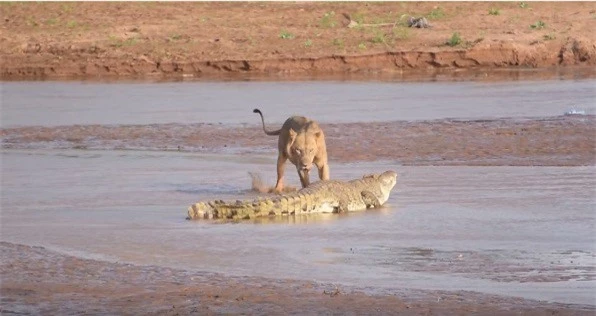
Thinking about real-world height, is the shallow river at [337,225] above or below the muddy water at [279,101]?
below

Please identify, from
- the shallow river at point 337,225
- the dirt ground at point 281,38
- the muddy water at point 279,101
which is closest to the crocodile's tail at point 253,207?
the shallow river at point 337,225

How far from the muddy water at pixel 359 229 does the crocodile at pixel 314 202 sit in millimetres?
201

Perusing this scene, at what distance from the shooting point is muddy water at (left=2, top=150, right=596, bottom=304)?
9492mm

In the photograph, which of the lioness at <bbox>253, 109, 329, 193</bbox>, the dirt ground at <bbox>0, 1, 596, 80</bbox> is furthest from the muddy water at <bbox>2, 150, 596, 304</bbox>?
the dirt ground at <bbox>0, 1, 596, 80</bbox>

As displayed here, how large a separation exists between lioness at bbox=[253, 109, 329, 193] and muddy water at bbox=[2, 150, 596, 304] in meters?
0.65

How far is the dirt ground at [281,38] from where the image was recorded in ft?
103

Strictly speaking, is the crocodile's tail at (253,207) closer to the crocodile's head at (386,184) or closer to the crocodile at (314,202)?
the crocodile at (314,202)

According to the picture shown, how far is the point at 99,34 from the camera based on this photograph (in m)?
34.0

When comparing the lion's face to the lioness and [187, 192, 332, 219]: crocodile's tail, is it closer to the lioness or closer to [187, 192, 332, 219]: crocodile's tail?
the lioness

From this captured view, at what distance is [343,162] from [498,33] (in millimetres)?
16997

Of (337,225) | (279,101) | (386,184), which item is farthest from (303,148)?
(279,101)

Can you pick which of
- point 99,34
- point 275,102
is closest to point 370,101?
point 275,102

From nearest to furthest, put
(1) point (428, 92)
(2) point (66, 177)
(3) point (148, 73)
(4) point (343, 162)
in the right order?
(2) point (66, 177), (4) point (343, 162), (1) point (428, 92), (3) point (148, 73)

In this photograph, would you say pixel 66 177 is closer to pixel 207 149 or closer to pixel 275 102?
pixel 207 149
